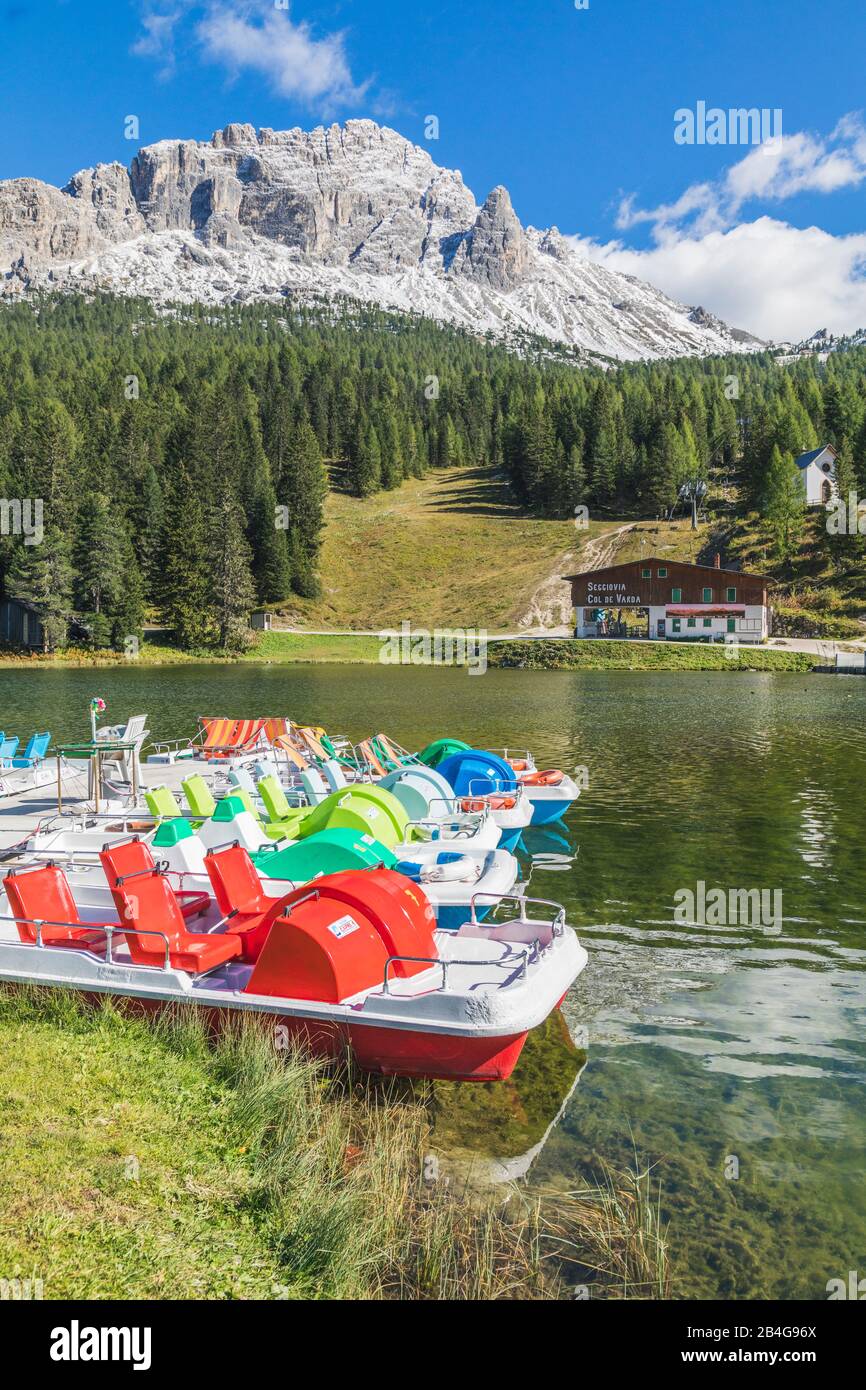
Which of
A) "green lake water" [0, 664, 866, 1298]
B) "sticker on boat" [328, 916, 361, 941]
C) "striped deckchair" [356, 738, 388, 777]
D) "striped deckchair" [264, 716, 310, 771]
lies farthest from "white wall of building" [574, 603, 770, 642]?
"sticker on boat" [328, 916, 361, 941]

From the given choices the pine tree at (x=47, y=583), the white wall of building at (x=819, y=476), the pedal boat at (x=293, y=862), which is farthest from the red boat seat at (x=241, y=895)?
the white wall of building at (x=819, y=476)

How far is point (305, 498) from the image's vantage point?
118 m

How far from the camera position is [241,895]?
41.0ft

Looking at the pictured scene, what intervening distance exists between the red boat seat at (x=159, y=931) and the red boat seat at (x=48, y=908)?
79 centimetres

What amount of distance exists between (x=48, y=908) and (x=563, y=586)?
9833 cm

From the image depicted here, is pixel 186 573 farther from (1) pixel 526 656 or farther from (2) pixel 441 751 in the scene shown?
(2) pixel 441 751

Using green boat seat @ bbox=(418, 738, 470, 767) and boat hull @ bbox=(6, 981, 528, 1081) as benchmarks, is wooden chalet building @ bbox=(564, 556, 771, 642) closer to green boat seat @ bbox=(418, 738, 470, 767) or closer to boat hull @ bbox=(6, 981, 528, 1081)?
green boat seat @ bbox=(418, 738, 470, 767)

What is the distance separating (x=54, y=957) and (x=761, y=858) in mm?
15121

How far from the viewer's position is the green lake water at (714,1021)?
308 inches

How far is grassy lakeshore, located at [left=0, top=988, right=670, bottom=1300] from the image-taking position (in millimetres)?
5902

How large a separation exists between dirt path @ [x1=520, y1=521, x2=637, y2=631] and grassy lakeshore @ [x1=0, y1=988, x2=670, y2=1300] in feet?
298
